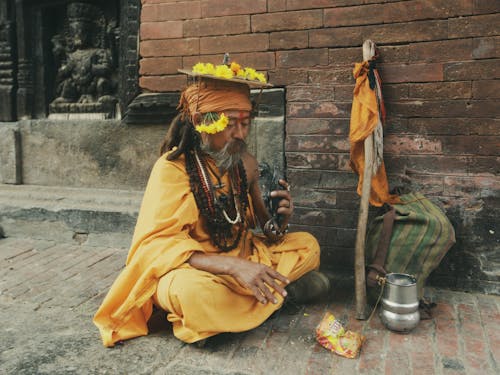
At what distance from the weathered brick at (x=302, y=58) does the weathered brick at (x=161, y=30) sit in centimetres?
93

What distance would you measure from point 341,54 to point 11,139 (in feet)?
11.6

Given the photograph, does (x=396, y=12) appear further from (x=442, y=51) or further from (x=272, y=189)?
(x=272, y=189)

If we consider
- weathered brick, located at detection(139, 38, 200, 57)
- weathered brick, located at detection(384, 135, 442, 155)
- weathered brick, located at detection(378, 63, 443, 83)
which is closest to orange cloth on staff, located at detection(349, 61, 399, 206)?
weathered brick, located at detection(384, 135, 442, 155)

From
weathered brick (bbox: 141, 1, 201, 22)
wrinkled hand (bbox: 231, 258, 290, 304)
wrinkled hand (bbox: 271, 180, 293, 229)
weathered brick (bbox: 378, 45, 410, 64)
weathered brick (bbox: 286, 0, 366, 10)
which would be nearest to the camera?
wrinkled hand (bbox: 231, 258, 290, 304)

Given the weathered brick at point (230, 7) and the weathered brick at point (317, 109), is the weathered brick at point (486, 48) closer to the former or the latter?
the weathered brick at point (317, 109)

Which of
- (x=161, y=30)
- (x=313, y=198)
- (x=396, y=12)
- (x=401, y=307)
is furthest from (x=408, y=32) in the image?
(x=161, y=30)

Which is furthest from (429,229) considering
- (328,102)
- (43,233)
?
(43,233)

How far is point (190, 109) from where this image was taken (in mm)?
2766

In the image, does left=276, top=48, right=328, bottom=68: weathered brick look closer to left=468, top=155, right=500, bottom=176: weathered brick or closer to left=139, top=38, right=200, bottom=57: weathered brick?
left=139, top=38, right=200, bottom=57: weathered brick

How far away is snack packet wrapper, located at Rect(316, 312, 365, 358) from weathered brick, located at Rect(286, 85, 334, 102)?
5.62ft

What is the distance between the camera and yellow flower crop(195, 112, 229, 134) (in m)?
2.62

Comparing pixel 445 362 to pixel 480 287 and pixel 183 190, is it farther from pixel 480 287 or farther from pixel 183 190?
pixel 183 190

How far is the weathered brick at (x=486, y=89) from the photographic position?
123 inches

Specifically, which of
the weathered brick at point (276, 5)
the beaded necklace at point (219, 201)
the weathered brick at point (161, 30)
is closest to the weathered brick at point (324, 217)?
the beaded necklace at point (219, 201)
